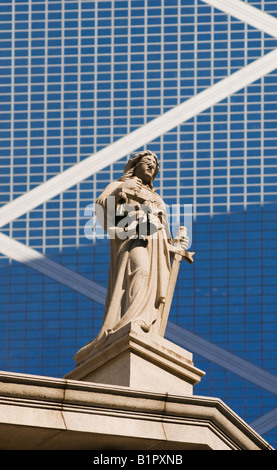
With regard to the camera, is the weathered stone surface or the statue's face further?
the statue's face

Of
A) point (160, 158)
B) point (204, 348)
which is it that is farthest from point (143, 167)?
point (160, 158)

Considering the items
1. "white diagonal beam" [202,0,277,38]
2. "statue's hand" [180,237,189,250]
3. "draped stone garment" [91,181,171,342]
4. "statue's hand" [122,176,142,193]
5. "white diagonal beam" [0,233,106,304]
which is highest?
"white diagonal beam" [202,0,277,38]

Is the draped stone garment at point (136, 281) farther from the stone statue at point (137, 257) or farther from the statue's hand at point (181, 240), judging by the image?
the statue's hand at point (181, 240)

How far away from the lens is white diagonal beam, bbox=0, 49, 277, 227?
5056cm

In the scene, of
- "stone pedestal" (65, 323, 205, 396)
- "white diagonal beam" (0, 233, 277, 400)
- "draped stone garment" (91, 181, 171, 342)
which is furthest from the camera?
"white diagonal beam" (0, 233, 277, 400)

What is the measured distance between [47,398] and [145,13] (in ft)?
131

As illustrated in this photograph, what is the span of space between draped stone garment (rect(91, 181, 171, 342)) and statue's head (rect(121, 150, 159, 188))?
0.62 m

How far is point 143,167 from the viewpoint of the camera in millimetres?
18672

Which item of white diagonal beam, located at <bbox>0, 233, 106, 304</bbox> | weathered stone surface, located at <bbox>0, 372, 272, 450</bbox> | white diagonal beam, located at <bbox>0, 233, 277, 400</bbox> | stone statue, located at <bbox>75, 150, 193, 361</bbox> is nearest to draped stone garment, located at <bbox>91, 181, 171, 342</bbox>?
stone statue, located at <bbox>75, 150, 193, 361</bbox>

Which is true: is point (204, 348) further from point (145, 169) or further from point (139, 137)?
point (145, 169)

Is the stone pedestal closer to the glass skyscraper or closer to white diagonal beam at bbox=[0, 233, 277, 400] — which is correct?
the glass skyscraper

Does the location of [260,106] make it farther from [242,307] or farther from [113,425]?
[113,425]

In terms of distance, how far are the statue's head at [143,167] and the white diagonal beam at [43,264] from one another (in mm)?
30577

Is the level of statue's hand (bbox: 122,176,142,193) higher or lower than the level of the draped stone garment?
higher
